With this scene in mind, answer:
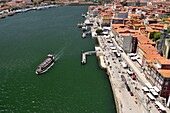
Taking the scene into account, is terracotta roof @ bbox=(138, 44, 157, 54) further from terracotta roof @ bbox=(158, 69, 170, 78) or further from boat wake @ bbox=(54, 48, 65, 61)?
boat wake @ bbox=(54, 48, 65, 61)

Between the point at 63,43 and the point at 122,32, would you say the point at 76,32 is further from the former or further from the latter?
the point at 122,32

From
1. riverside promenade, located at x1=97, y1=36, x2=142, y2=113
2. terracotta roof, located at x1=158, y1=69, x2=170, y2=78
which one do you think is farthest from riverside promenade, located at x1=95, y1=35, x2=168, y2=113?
terracotta roof, located at x1=158, y1=69, x2=170, y2=78

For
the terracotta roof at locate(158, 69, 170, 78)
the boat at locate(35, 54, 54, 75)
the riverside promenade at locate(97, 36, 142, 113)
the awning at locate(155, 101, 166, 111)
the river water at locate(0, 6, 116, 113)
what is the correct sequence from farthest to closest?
the boat at locate(35, 54, 54, 75), the river water at locate(0, 6, 116, 113), the terracotta roof at locate(158, 69, 170, 78), the riverside promenade at locate(97, 36, 142, 113), the awning at locate(155, 101, 166, 111)

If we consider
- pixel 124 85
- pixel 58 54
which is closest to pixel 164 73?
pixel 124 85

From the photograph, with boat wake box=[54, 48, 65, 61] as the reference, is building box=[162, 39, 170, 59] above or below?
above

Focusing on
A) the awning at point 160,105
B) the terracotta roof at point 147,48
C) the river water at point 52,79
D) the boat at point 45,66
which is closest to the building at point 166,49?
the terracotta roof at point 147,48

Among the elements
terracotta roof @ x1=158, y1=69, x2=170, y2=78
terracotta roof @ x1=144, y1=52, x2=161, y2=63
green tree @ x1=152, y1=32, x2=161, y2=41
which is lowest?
terracotta roof @ x1=158, y1=69, x2=170, y2=78

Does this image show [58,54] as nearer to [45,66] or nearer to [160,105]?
[45,66]

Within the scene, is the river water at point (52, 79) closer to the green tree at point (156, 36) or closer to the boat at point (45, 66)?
the boat at point (45, 66)
